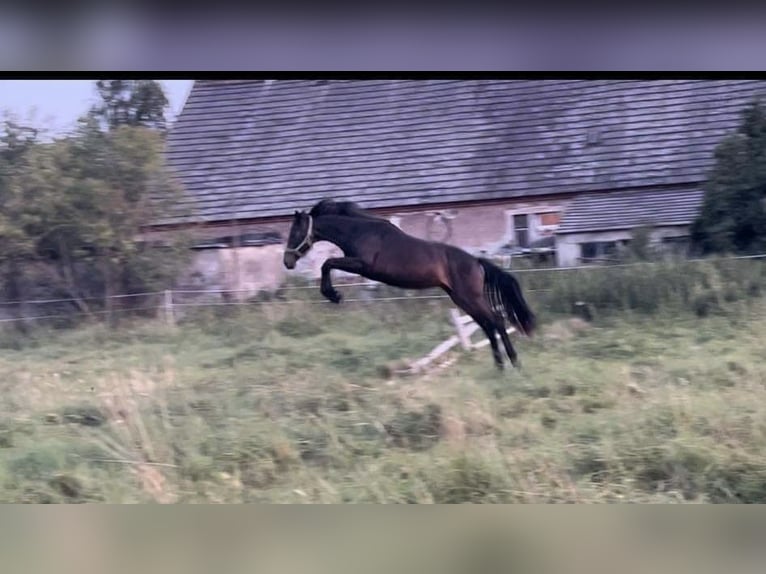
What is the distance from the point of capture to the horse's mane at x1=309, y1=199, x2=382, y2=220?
11.4 feet

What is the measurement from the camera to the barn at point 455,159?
3482 millimetres

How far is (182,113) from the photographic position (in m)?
3.50

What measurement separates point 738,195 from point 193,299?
2.02 metres

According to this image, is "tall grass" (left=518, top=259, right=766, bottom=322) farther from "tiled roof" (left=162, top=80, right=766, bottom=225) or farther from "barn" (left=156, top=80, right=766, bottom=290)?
"tiled roof" (left=162, top=80, right=766, bottom=225)

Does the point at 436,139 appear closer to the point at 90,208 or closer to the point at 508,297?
the point at 508,297

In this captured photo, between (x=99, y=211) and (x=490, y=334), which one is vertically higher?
(x=99, y=211)

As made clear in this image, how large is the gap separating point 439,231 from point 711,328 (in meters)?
1.05

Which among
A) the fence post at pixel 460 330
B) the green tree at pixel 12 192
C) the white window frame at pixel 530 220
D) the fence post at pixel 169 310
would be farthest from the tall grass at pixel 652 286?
the green tree at pixel 12 192

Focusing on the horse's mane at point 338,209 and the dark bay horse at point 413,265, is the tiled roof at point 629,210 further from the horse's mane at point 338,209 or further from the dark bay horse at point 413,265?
the horse's mane at point 338,209

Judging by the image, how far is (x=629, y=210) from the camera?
3494 mm

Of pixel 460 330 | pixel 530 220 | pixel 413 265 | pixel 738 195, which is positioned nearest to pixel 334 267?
pixel 413 265

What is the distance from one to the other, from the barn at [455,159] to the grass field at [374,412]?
30cm

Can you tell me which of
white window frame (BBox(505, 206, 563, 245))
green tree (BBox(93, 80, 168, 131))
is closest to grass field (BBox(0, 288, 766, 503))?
white window frame (BBox(505, 206, 563, 245))
